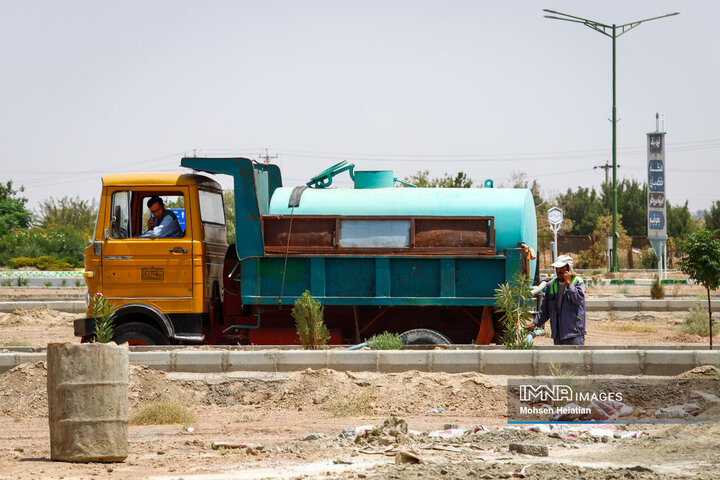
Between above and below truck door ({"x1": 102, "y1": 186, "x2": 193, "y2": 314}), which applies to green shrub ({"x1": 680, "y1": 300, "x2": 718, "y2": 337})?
below

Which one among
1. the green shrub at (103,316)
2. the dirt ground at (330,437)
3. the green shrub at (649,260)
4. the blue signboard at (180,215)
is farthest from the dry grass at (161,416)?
the green shrub at (649,260)

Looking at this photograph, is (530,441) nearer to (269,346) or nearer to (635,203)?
(269,346)

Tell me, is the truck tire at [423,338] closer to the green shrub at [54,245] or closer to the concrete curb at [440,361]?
the concrete curb at [440,361]

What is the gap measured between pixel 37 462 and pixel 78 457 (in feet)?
1.11

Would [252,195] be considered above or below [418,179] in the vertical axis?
below

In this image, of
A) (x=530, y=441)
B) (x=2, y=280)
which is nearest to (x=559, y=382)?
(x=530, y=441)

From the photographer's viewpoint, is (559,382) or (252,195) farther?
(252,195)

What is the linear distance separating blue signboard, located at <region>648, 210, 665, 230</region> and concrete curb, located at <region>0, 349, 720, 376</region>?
25.0m

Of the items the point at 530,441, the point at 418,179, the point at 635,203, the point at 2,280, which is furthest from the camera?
the point at 635,203

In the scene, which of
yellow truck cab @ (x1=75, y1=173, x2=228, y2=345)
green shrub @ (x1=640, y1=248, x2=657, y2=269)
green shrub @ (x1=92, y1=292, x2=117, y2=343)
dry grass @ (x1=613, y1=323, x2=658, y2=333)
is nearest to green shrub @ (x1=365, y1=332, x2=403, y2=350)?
yellow truck cab @ (x1=75, y1=173, x2=228, y2=345)

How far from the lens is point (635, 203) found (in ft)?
221

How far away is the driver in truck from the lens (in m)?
12.0

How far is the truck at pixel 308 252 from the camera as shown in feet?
39.1

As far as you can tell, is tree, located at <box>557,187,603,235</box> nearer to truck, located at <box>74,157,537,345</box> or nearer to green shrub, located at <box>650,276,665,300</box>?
green shrub, located at <box>650,276,665,300</box>
